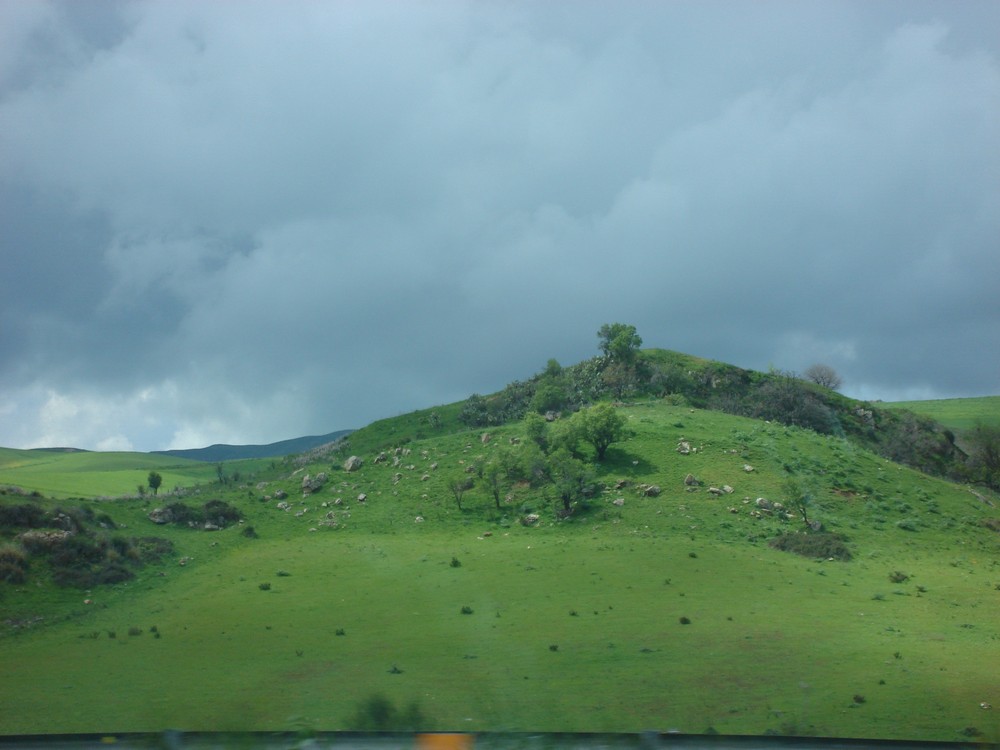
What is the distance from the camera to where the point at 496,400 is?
9706 cm

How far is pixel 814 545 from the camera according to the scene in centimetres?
4656

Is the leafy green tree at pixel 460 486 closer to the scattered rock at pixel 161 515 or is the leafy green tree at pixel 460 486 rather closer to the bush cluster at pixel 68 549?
the scattered rock at pixel 161 515

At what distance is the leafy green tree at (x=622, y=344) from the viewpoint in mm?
97750

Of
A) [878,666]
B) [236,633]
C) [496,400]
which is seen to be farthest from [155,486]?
[878,666]

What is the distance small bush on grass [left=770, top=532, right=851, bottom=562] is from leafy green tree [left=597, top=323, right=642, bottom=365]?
50.7 m

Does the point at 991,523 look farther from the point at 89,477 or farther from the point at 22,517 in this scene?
the point at 89,477

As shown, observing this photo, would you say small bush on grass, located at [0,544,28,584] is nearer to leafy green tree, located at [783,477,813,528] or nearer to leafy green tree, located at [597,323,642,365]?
leafy green tree, located at [783,477,813,528]

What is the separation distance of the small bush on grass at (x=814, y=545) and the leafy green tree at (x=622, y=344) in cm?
5071

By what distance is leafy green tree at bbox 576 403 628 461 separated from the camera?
204 ft

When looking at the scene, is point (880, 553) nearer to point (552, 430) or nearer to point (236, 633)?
point (552, 430)

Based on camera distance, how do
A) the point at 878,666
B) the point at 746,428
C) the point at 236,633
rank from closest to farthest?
the point at 878,666, the point at 236,633, the point at 746,428

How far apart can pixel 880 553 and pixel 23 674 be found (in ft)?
142

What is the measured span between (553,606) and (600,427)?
98.5 ft

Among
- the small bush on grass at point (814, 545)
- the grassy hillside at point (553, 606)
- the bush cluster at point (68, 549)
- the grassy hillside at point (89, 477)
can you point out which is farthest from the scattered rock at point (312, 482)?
the small bush on grass at point (814, 545)
